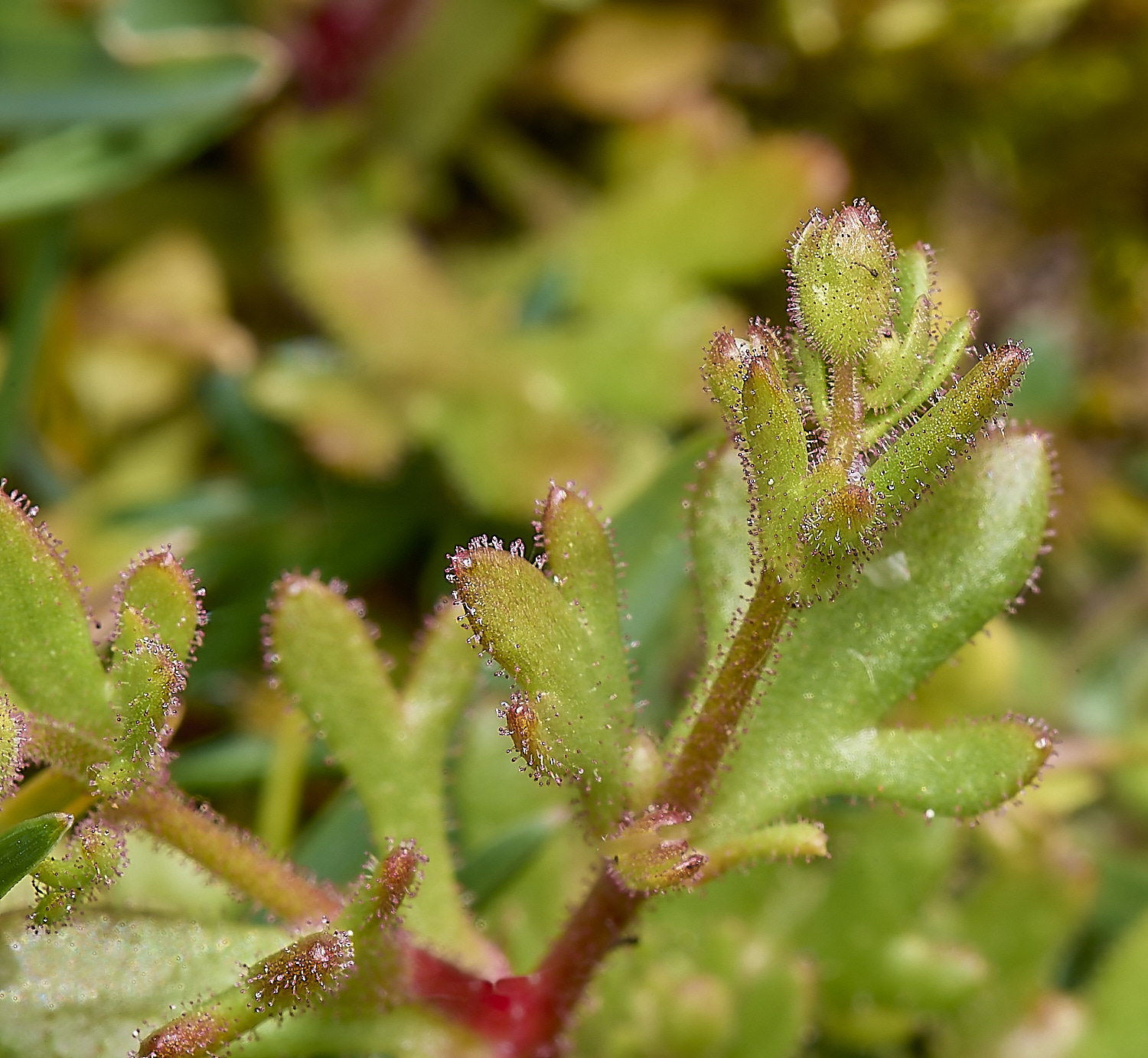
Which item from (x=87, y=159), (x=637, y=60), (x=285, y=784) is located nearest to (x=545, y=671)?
(x=285, y=784)

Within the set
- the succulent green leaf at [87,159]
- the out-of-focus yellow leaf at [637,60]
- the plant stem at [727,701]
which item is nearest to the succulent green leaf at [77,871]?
the plant stem at [727,701]

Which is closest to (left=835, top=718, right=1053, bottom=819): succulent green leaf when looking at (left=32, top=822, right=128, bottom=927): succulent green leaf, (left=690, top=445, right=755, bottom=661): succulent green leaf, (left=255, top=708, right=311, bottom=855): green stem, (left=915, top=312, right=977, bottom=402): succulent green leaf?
(left=690, top=445, right=755, bottom=661): succulent green leaf

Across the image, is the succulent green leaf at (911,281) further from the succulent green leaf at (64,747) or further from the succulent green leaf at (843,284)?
the succulent green leaf at (64,747)

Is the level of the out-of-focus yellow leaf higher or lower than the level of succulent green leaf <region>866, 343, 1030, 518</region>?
higher

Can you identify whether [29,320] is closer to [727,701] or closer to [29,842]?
[29,842]

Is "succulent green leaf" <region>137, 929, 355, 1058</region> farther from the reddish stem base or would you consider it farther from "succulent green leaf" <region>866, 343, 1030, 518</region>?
"succulent green leaf" <region>866, 343, 1030, 518</region>

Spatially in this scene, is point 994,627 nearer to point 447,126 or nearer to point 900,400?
point 900,400
